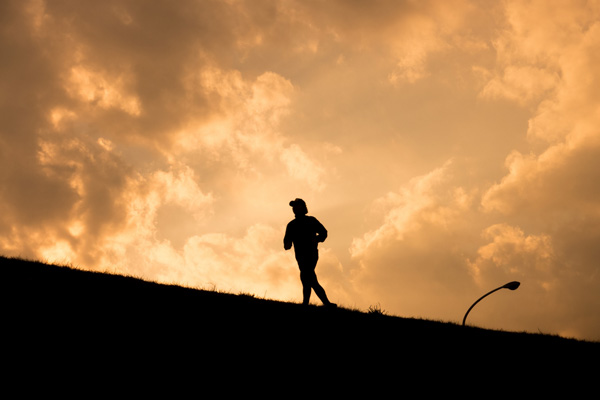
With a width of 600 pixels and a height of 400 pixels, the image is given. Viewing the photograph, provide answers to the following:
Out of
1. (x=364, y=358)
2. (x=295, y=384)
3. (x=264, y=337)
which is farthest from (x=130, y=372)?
(x=364, y=358)

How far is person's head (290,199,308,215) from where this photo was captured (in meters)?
12.7

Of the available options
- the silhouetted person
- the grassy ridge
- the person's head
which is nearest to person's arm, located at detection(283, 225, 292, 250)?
the silhouetted person

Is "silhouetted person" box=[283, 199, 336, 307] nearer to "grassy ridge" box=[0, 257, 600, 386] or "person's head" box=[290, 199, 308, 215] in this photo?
"person's head" box=[290, 199, 308, 215]

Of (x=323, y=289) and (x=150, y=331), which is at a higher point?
(x=323, y=289)

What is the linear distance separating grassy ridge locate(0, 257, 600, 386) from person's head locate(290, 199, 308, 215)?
8.42ft

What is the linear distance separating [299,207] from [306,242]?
92 cm

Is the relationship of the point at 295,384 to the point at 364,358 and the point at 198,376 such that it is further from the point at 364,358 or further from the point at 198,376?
the point at 364,358

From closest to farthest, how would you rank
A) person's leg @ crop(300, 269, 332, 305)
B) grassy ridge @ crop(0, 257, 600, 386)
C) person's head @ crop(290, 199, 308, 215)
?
grassy ridge @ crop(0, 257, 600, 386)
person's leg @ crop(300, 269, 332, 305)
person's head @ crop(290, 199, 308, 215)

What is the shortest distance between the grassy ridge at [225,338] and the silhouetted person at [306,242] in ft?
3.57

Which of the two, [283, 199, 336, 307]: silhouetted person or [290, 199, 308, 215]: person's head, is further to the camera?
[290, 199, 308, 215]: person's head

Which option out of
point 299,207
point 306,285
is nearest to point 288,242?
point 299,207

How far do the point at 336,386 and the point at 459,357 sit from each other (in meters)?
3.06

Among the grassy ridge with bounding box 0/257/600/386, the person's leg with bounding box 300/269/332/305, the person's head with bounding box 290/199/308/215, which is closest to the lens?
the grassy ridge with bounding box 0/257/600/386

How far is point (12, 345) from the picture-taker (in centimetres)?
635
